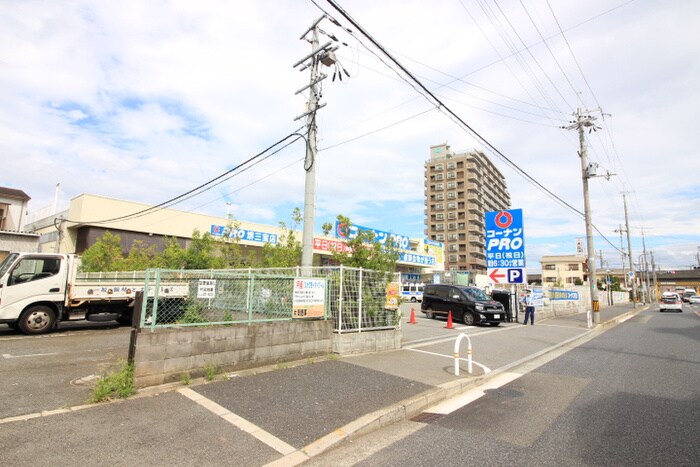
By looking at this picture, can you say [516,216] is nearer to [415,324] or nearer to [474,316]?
[474,316]

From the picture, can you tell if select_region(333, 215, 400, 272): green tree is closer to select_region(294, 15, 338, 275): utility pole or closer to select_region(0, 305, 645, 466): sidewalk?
select_region(294, 15, 338, 275): utility pole

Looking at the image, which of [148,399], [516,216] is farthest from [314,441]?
[516,216]

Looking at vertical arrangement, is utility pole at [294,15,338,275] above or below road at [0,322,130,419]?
above

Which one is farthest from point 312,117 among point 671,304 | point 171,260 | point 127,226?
point 671,304

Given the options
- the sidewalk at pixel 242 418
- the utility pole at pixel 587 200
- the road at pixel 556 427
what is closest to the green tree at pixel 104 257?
the sidewalk at pixel 242 418

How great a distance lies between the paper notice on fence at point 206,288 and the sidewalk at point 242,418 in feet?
5.02

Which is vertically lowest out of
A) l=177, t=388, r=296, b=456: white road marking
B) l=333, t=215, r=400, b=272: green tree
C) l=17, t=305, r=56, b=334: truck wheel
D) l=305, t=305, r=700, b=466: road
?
l=305, t=305, r=700, b=466: road

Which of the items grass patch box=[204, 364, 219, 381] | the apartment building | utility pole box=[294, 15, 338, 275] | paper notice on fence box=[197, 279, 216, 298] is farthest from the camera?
the apartment building

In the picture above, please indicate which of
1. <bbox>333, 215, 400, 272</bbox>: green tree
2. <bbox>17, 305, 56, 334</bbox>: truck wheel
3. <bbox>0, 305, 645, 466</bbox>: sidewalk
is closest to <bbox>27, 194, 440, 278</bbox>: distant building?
<bbox>17, 305, 56, 334</bbox>: truck wheel

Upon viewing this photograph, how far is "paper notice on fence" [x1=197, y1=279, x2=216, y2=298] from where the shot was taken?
6.73 metres

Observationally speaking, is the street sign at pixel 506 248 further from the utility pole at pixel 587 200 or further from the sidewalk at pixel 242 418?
the sidewalk at pixel 242 418

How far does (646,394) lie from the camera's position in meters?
6.20

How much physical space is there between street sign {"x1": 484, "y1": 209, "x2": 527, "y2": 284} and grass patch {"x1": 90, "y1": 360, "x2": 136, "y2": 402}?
51.5ft

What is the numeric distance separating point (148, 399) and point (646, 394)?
791 cm
